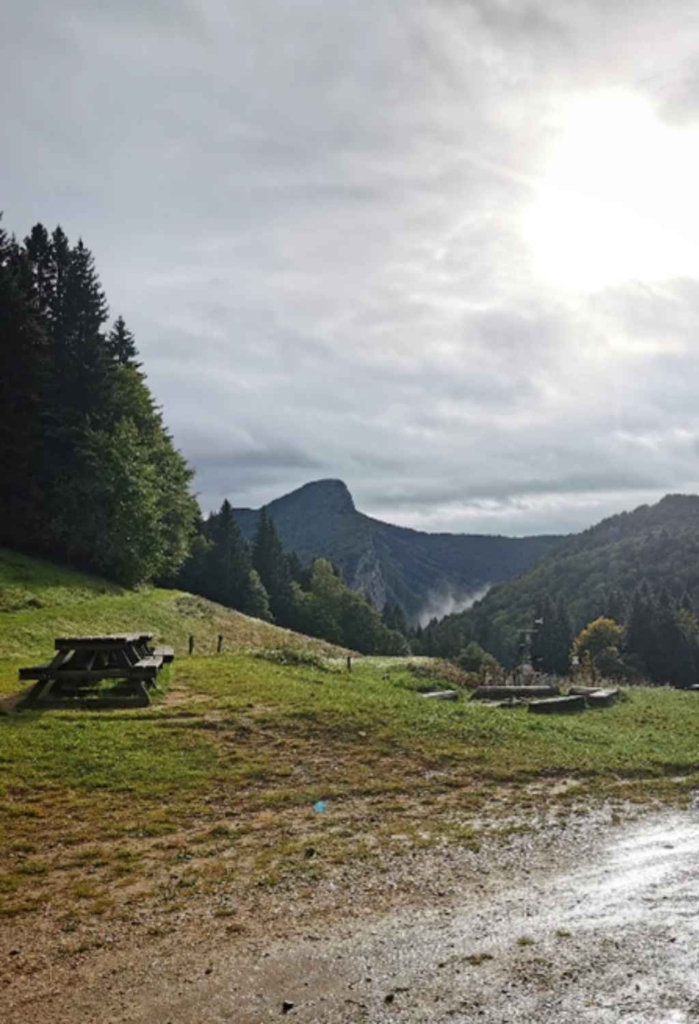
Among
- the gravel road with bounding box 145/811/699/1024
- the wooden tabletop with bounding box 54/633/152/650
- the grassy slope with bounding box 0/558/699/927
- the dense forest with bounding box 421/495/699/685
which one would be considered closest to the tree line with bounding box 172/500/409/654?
the dense forest with bounding box 421/495/699/685

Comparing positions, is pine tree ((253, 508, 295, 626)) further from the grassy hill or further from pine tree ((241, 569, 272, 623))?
the grassy hill

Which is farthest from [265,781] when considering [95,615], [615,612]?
[615,612]

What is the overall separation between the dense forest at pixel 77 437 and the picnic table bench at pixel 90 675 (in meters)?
28.0

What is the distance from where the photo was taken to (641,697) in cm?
2491

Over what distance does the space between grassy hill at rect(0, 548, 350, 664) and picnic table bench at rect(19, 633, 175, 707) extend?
23.8ft

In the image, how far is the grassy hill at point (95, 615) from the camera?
93.4 feet

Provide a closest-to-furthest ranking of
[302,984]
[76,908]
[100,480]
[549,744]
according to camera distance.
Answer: [302,984] → [76,908] → [549,744] → [100,480]

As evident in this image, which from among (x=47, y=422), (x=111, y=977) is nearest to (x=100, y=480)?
(x=47, y=422)

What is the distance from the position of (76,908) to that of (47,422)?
46.8m

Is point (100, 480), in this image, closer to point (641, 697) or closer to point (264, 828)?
point (641, 697)

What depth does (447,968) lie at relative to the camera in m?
6.41

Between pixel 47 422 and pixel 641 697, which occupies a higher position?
pixel 47 422

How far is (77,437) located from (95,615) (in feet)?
64.4

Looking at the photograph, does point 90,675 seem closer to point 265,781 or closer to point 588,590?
point 265,781
